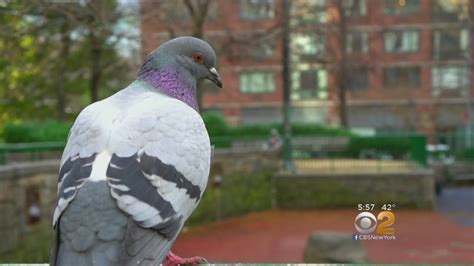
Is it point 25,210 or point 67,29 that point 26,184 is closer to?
point 25,210

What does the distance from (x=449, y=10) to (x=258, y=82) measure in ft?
39.4

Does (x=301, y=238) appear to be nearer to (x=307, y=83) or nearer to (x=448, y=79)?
(x=307, y=83)

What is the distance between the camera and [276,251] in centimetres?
1073

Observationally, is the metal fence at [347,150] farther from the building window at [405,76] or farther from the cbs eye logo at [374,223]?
the building window at [405,76]

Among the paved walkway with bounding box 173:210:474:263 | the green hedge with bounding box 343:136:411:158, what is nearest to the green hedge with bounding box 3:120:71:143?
the paved walkway with bounding box 173:210:474:263

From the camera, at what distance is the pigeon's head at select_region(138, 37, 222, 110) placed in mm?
2236

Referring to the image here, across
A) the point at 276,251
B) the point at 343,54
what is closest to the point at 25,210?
the point at 276,251

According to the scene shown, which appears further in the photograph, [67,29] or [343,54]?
[343,54]

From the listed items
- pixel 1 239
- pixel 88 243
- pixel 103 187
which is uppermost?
pixel 103 187

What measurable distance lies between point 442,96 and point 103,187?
117ft

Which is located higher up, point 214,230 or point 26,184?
point 26,184

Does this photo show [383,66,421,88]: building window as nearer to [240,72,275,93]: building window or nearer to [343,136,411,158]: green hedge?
[240,72,275,93]: building window

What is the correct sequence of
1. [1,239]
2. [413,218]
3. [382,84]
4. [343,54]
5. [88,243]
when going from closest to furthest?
1. [88,243]
2. [1,239]
3. [413,218]
4. [343,54]
5. [382,84]

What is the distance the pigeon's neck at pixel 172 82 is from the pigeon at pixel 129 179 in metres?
0.01
